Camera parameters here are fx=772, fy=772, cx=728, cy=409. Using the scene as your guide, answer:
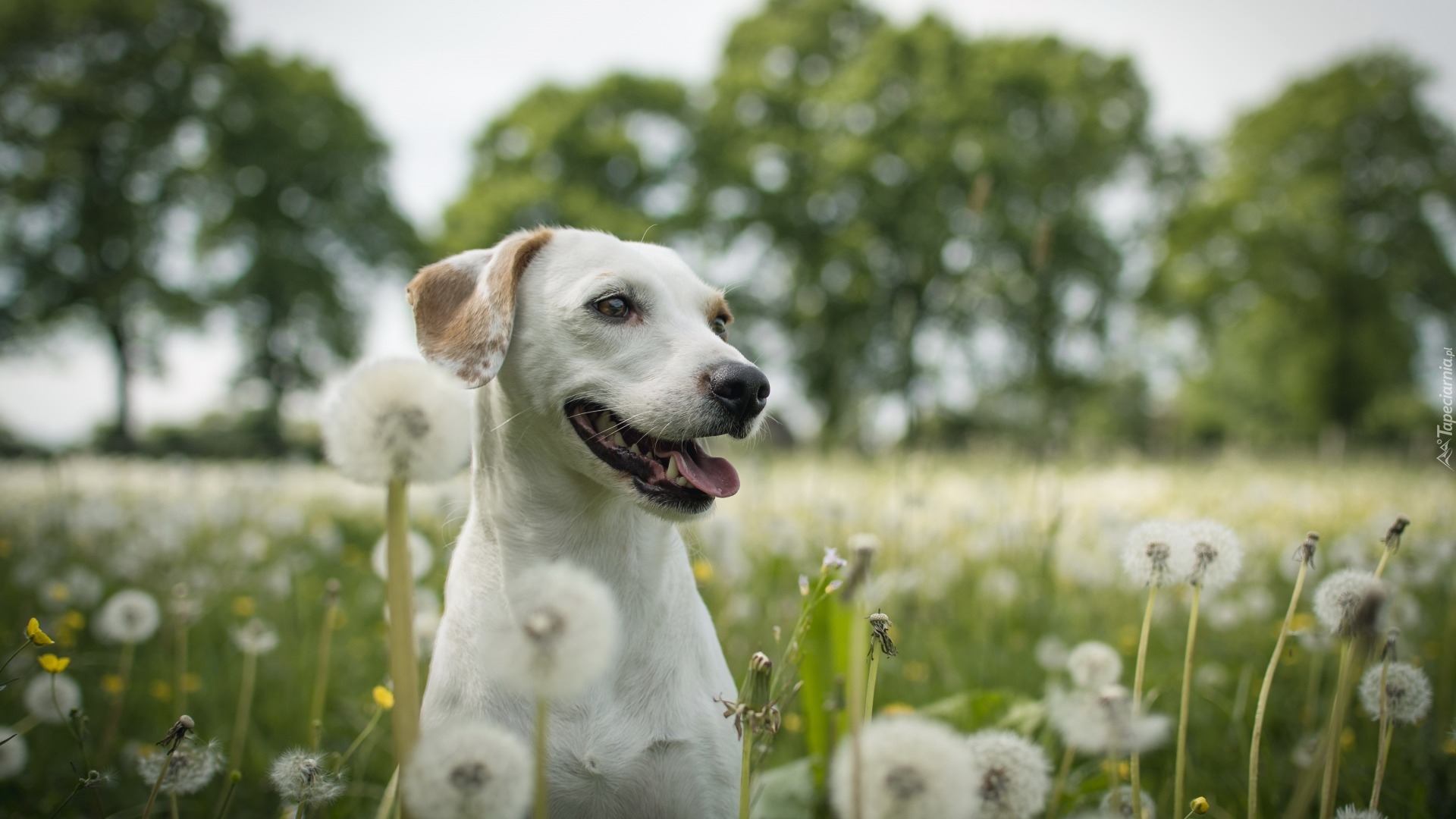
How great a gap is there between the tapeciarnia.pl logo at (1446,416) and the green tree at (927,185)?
2251 centimetres

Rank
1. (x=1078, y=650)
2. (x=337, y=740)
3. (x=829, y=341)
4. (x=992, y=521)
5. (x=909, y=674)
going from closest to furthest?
(x=1078, y=650)
(x=337, y=740)
(x=909, y=674)
(x=992, y=521)
(x=829, y=341)

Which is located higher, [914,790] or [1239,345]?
[1239,345]

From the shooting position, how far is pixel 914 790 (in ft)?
3.26

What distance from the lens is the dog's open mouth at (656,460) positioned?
7.23ft

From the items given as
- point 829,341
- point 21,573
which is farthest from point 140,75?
point 21,573

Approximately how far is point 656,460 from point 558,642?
53.7 inches

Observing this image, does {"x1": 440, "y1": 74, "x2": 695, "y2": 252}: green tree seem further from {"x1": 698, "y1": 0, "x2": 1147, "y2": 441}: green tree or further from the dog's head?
the dog's head

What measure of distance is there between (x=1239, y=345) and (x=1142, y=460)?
65.1 ft

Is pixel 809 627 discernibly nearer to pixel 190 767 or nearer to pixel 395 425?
pixel 395 425

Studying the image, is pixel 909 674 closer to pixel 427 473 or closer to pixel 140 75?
pixel 427 473

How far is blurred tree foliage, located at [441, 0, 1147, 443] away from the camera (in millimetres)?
26859

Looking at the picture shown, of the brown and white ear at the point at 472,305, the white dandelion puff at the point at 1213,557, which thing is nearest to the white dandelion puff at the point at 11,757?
the brown and white ear at the point at 472,305

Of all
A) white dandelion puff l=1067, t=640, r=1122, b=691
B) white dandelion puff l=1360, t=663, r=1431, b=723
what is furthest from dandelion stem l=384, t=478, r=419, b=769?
white dandelion puff l=1360, t=663, r=1431, b=723

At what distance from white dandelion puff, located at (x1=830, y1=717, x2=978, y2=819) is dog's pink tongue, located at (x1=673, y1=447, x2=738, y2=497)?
124cm
